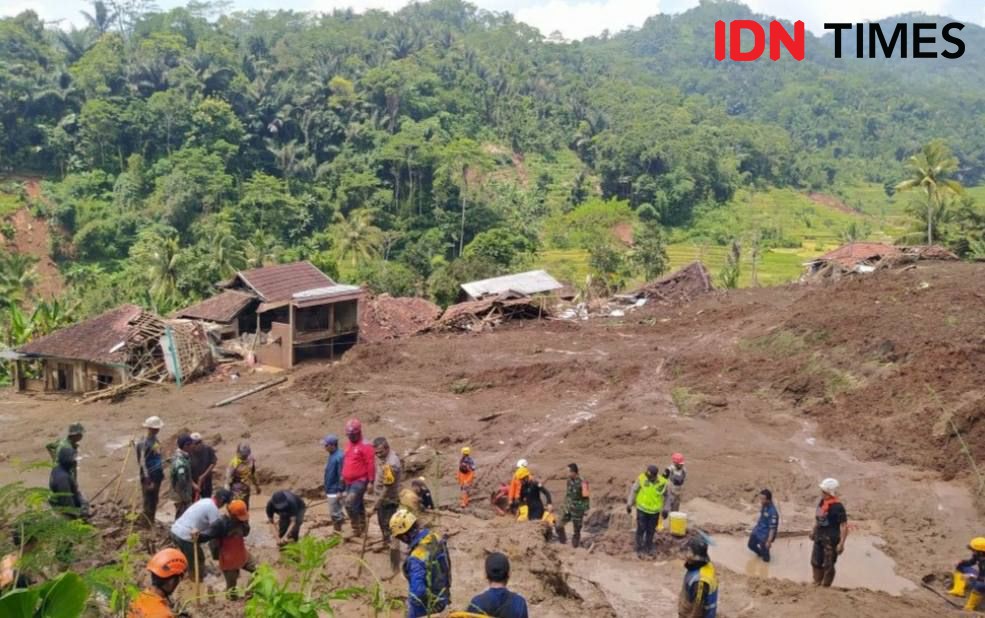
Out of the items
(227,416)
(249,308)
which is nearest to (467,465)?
(227,416)

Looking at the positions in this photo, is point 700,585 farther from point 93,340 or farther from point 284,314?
point 284,314

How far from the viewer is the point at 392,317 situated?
27016 millimetres

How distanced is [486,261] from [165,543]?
85.0 ft

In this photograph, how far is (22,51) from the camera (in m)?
60.8

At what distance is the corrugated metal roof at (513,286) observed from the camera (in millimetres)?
28328

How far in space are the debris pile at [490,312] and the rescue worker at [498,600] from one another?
2051 centimetres

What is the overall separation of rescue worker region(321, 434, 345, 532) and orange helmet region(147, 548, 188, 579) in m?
4.40

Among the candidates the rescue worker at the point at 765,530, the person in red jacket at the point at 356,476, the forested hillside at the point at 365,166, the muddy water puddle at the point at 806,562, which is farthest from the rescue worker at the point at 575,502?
the forested hillside at the point at 365,166

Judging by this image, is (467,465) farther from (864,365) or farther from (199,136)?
(199,136)

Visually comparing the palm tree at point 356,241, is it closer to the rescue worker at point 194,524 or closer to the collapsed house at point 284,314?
the collapsed house at point 284,314

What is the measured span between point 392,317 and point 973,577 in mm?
20284

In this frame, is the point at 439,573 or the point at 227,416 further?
the point at 227,416

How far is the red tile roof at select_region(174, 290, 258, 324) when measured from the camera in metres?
24.2

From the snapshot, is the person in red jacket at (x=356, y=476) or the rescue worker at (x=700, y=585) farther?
the person in red jacket at (x=356, y=476)
